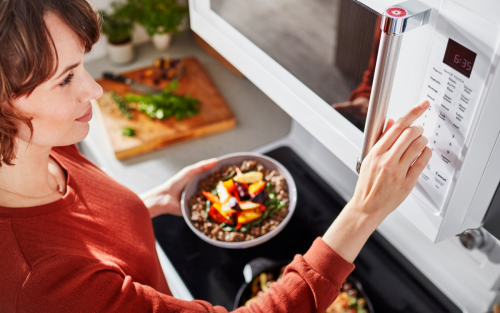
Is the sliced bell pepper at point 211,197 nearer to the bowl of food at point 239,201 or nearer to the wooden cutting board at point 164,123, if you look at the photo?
the bowl of food at point 239,201

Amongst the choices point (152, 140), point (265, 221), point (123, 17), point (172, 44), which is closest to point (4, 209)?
point (265, 221)

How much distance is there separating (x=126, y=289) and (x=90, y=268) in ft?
0.19

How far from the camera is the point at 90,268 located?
56cm

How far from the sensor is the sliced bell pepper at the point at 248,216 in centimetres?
83

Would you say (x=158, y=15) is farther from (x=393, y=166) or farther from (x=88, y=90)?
(x=393, y=166)

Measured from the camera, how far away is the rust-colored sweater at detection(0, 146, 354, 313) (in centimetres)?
53

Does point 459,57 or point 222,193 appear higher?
point 459,57

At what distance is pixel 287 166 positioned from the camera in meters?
1.09

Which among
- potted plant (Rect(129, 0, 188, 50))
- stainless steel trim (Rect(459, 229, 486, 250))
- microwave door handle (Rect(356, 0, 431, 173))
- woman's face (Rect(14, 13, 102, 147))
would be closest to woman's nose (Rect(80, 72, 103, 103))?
woman's face (Rect(14, 13, 102, 147))

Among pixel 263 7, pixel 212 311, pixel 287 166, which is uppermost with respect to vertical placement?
pixel 263 7

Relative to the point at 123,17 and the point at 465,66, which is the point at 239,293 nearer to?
the point at 465,66

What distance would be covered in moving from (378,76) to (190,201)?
56cm

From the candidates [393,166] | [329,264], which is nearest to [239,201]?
[329,264]

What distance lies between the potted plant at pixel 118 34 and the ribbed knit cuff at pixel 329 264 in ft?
3.58
